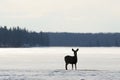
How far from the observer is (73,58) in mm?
46781

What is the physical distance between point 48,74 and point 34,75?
3.98ft

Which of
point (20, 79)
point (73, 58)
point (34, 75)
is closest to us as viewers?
point (20, 79)

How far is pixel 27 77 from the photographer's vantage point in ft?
121

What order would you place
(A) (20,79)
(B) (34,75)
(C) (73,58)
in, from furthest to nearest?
(C) (73,58) → (B) (34,75) → (A) (20,79)

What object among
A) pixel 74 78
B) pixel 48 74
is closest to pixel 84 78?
pixel 74 78

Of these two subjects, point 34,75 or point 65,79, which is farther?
point 34,75

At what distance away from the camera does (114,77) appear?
36812mm

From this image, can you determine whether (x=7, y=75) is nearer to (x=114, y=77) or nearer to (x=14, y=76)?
(x=14, y=76)

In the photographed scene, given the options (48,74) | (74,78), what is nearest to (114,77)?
(74,78)

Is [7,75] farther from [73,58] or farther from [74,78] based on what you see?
[73,58]

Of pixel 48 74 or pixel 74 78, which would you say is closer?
pixel 74 78

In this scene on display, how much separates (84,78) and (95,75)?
8.03 ft

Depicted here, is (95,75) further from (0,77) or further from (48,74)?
(0,77)

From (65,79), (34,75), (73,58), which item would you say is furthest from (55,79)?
(73,58)
